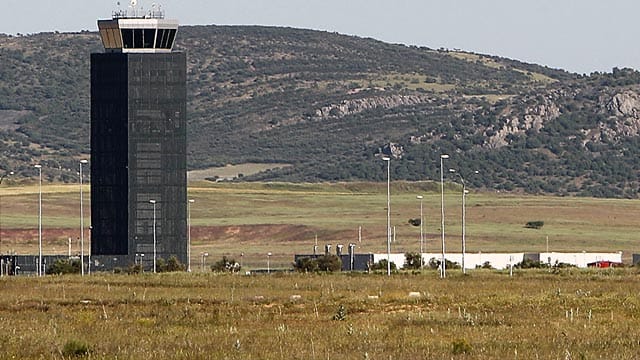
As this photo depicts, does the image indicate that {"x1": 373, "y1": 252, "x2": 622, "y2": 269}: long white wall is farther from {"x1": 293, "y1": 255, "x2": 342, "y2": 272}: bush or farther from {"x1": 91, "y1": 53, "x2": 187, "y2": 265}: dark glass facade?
{"x1": 91, "y1": 53, "x2": 187, "y2": 265}: dark glass facade

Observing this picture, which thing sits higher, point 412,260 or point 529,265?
point 412,260

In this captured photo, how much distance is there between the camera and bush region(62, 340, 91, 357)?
43.3 metres

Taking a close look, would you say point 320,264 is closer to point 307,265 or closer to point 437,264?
point 307,265

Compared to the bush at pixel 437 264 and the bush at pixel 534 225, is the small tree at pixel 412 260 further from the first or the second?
the bush at pixel 534 225

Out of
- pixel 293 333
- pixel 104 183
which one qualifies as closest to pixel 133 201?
pixel 104 183

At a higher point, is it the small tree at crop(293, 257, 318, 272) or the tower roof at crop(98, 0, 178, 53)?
the tower roof at crop(98, 0, 178, 53)

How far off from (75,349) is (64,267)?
78500 mm

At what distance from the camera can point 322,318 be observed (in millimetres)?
57625

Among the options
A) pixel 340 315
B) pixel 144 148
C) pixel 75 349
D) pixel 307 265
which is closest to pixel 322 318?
pixel 340 315

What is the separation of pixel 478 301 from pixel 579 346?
21823 millimetres

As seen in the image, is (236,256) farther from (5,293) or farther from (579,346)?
(579,346)

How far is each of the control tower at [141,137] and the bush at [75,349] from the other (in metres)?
94.7

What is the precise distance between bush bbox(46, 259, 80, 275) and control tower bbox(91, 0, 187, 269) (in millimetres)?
14129

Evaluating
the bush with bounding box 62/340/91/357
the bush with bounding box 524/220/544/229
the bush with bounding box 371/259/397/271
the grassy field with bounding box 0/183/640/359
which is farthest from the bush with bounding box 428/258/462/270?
the bush with bounding box 62/340/91/357
